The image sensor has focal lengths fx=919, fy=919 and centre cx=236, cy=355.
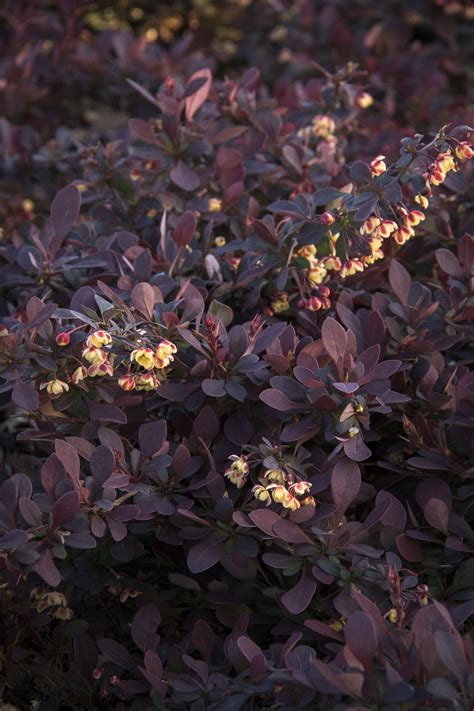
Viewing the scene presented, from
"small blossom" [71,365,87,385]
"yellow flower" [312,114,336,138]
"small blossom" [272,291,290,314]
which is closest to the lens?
"small blossom" [71,365,87,385]

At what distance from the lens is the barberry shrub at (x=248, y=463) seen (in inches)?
58.9

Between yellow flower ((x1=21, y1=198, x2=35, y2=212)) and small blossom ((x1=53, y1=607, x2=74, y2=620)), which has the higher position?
small blossom ((x1=53, y1=607, x2=74, y2=620))

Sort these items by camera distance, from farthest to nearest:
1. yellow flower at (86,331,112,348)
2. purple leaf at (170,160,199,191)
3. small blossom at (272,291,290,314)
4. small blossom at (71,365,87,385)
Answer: purple leaf at (170,160,199,191), small blossom at (272,291,290,314), small blossom at (71,365,87,385), yellow flower at (86,331,112,348)

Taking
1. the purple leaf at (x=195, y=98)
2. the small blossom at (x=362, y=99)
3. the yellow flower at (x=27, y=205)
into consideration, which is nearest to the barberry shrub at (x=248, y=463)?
the purple leaf at (x=195, y=98)

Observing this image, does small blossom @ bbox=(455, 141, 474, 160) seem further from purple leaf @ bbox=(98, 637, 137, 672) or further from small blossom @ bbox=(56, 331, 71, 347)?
purple leaf @ bbox=(98, 637, 137, 672)

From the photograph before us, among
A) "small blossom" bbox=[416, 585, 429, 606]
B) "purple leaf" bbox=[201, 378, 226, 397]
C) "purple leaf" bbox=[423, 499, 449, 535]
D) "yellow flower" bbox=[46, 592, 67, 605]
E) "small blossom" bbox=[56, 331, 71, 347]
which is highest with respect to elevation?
"small blossom" bbox=[56, 331, 71, 347]

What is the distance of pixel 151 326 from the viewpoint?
1661mm

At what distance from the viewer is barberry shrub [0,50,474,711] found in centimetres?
150

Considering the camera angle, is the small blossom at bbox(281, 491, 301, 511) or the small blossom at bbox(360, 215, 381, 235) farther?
the small blossom at bbox(360, 215, 381, 235)

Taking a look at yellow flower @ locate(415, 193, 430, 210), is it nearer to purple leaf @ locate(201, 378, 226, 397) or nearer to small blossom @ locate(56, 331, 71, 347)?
purple leaf @ locate(201, 378, 226, 397)

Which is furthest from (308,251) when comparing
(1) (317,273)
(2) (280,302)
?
(2) (280,302)

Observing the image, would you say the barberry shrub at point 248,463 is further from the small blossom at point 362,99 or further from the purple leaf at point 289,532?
the small blossom at point 362,99

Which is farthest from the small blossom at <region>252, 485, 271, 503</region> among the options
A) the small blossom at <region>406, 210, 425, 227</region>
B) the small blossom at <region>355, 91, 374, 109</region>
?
the small blossom at <region>355, 91, 374, 109</region>

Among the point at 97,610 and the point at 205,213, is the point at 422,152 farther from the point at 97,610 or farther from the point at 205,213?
the point at 97,610
